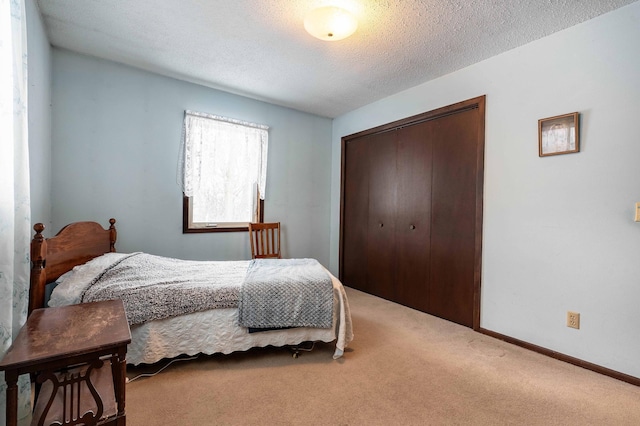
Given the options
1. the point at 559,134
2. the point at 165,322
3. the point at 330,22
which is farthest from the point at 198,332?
the point at 559,134

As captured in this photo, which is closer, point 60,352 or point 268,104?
point 60,352

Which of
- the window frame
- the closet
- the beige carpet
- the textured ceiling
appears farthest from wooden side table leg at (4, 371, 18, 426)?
the closet

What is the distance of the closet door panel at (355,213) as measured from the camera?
4023mm

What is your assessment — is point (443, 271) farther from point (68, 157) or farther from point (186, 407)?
point (68, 157)

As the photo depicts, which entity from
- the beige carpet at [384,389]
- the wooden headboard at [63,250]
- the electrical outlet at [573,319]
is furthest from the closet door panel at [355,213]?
the wooden headboard at [63,250]

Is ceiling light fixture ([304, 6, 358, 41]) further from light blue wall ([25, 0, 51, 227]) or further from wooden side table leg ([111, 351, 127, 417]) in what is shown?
wooden side table leg ([111, 351, 127, 417])

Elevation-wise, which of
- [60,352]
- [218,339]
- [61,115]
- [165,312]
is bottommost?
[218,339]

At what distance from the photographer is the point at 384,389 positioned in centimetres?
182

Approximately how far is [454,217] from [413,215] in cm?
49

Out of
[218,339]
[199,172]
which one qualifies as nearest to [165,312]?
[218,339]

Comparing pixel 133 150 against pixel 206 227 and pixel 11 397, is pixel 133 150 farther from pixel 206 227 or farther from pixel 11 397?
pixel 11 397

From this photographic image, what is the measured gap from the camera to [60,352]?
3.35ft

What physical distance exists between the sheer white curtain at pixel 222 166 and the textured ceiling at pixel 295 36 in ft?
1.71

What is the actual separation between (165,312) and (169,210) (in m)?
1.60
